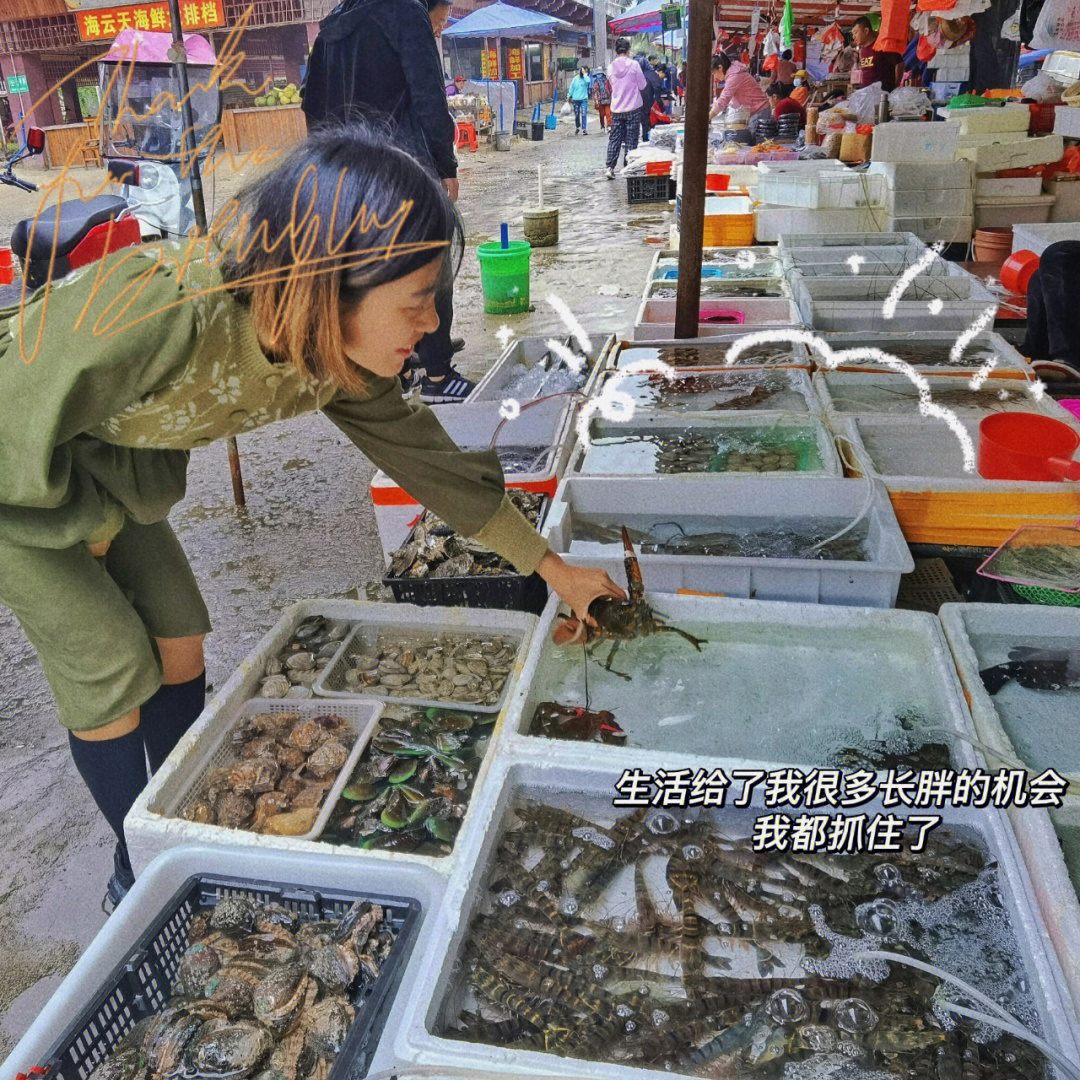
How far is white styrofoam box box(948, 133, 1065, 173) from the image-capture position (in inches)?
237

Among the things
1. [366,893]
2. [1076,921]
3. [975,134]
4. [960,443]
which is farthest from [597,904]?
[975,134]

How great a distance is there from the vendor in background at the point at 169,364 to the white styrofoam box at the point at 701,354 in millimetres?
1957

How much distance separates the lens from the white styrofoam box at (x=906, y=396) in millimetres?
2820

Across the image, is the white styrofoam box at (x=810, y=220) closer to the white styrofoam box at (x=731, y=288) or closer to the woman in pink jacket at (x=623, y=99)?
the white styrofoam box at (x=731, y=288)

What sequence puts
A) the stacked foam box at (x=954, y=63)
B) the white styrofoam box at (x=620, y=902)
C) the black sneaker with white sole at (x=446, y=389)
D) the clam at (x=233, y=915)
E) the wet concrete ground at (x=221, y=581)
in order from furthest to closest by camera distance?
1. the stacked foam box at (x=954, y=63)
2. the black sneaker with white sole at (x=446, y=389)
3. the wet concrete ground at (x=221, y=581)
4. the clam at (x=233, y=915)
5. the white styrofoam box at (x=620, y=902)

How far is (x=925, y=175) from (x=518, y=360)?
11.8 feet

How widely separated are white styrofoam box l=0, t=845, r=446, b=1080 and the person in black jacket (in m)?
3.23

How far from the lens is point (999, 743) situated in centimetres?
144

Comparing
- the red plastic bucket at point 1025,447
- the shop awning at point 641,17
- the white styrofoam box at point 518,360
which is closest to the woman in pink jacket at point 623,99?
the white styrofoam box at point 518,360

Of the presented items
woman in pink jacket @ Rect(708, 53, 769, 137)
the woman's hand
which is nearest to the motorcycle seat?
the woman's hand

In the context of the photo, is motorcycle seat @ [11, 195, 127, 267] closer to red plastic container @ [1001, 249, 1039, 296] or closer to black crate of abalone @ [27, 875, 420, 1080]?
black crate of abalone @ [27, 875, 420, 1080]

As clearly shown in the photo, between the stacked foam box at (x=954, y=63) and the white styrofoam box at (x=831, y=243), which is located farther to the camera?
the stacked foam box at (x=954, y=63)

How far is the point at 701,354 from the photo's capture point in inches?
143

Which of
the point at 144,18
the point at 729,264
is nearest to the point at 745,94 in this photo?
the point at 144,18
